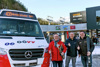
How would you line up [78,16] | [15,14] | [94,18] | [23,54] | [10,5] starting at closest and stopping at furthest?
[23,54], [15,14], [94,18], [78,16], [10,5]

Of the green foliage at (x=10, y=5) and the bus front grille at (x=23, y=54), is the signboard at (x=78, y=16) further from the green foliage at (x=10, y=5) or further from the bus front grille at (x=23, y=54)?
the bus front grille at (x=23, y=54)

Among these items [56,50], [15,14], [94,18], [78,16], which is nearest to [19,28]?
[15,14]

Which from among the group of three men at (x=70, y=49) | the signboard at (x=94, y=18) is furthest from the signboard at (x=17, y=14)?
the signboard at (x=94, y=18)

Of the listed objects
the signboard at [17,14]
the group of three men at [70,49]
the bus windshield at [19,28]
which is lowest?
the group of three men at [70,49]

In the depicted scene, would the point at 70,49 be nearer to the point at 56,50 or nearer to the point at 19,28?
the point at 56,50

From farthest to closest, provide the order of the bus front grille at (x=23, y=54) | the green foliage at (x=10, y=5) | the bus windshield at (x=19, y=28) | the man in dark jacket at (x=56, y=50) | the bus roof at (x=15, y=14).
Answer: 1. the green foliage at (x=10, y=5)
2. the bus roof at (x=15, y=14)
3. the bus windshield at (x=19, y=28)
4. the man in dark jacket at (x=56, y=50)
5. the bus front grille at (x=23, y=54)

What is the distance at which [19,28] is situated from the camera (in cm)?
582

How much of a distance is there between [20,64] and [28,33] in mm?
1499

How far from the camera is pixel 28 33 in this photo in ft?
19.2

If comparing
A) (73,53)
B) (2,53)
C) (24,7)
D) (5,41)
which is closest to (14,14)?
(5,41)

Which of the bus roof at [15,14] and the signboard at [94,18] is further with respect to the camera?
the signboard at [94,18]

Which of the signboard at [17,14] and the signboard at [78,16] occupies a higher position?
the signboard at [17,14]

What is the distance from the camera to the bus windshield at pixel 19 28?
5.47 meters

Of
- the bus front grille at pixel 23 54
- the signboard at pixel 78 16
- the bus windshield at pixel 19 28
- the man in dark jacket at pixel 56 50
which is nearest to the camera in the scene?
the bus front grille at pixel 23 54
